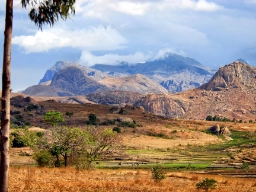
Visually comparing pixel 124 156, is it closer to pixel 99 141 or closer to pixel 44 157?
pixel 99 141

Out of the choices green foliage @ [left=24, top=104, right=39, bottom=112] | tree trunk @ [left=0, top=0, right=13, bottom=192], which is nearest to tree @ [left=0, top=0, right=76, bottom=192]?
tree trunk @ [left=0, top=0, right=13, bottom=192]

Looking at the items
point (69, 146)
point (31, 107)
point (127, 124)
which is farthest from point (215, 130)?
A: point (69, 146)

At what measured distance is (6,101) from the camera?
13.8 metres

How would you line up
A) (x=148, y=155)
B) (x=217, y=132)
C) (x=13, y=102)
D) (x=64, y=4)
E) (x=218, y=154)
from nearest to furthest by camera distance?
(x=64, y=4) < (x=148, y=155) < (x=218, y=154) < (x=217, y=132) < (x=13, y=102)

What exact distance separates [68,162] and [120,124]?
276 ft

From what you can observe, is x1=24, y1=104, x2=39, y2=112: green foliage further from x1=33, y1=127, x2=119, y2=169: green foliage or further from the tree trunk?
the tree trunk

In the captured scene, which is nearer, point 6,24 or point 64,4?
point 6,24

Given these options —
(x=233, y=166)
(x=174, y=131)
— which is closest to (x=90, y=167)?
(x=233, y=166)

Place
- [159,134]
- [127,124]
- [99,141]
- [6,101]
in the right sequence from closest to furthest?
1. [6,101]
2. [99,141]
3. [159,134]
4. [127,124]

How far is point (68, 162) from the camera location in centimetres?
4347

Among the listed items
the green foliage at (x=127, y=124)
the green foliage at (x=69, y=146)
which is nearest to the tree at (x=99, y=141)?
the green foliage at (x=69, y=146)

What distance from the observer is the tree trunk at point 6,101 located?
13.6 meters

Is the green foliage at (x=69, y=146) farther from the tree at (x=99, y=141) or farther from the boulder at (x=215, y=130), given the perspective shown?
the boulder at (x=215, y=130)

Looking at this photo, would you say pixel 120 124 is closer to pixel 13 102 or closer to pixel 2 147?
pixel 13 102
